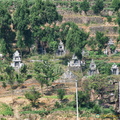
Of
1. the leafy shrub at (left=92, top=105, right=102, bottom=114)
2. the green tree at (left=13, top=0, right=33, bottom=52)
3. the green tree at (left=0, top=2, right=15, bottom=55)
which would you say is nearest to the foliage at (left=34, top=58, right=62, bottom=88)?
the green tree at (left=13, top=0, right=33, bottom=52)

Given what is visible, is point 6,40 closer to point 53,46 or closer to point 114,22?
point 53,46

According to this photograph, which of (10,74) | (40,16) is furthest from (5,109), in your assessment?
(40,16)

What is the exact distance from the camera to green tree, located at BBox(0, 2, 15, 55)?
250ft

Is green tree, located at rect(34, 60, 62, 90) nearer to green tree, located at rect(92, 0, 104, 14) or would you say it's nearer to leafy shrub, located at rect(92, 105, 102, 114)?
leafy shrub, located at rect(92, 105, 102, 114)

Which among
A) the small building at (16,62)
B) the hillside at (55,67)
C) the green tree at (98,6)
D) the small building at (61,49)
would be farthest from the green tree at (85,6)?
the small building at (16,62)

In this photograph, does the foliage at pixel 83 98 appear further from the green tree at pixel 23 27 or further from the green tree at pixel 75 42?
the green tree at pixel 23 27

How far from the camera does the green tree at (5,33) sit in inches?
2995

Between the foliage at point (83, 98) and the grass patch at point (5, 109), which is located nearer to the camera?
the grass patch at point (5, 109)

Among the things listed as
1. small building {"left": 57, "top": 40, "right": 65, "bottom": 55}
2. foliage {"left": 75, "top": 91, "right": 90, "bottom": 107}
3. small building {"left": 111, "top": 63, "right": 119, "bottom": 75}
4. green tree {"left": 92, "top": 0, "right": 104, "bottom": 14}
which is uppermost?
green tree {"left": 92, "top": 0, "right": 104, "bottom": 14}

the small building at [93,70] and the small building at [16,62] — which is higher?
the small building at [16,62]

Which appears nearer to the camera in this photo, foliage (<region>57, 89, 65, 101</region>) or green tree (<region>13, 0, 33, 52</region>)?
foliage (<region>57, 89, 65, 101</region>)

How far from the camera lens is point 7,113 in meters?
61.8

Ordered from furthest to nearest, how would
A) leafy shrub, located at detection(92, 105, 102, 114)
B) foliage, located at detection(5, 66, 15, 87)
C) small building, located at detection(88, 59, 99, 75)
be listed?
1. small building, located at detection(88, 59, 99, 75)
2. foliage, located at detection(5, 66, 15, 87)
3. leafy shrub, located at detection(92, 105, 102, 114)

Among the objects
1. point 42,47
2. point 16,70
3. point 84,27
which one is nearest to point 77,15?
point 84,27
